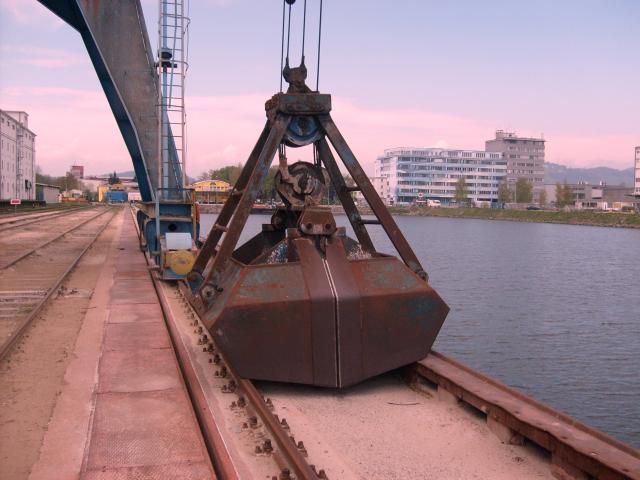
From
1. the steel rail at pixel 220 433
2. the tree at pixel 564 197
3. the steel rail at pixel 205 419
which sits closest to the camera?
the steel rail at pixel 220 433

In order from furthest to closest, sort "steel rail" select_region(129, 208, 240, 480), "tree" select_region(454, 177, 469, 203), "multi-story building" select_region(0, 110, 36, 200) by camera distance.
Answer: "tree" select_region(454, 177, 469, 203)
"multi-story building" select_region(0, 110, 36, 200)
"steel rail" select_region(129, 208, 240, 480)

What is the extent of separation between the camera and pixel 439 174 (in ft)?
515

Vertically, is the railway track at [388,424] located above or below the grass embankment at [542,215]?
below

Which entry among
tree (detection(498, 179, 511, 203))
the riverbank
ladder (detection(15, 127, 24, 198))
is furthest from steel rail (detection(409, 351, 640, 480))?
tree (detection(498, 179, 511, 203))

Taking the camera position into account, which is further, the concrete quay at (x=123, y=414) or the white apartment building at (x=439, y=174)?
the white apartment building at (x=439, y=174)

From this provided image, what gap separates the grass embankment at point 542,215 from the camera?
9219 centimetres

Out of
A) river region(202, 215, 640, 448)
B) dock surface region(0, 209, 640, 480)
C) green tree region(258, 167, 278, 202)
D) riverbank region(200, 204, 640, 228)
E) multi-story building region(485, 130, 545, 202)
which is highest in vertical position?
multi-story building region(485, 130, 545, 202)

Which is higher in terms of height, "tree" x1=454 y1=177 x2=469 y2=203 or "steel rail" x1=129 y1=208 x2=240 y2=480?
"tree" x1=454 y1=177 x2=469 y2=203

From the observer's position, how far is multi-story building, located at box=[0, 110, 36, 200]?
270 ft

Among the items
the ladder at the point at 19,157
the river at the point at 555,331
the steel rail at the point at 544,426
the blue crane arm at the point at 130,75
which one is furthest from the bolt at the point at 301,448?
the ladder at the point at 19,157

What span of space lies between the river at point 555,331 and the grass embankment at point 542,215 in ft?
202

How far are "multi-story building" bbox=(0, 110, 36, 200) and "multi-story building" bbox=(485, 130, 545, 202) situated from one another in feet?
408

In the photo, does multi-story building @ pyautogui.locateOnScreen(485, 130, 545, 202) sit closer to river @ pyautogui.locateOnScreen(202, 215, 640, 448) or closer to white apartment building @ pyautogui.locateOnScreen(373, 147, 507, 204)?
white apartment building @ pyautogui.locateOnScreen(373, 147, 507, 204)

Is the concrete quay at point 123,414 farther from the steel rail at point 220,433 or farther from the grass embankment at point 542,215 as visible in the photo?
the grass embankment at point 542,215
